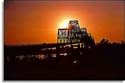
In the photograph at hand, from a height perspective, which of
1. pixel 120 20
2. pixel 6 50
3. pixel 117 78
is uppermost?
pixel 120 20

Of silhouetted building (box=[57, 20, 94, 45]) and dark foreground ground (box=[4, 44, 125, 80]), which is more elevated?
silhouetted building (box=[57, 20, 94, 45])

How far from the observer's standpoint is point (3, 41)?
338cm

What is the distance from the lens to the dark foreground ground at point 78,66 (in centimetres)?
338

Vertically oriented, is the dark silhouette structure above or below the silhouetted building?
below

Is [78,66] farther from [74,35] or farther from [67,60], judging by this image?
[74,35]

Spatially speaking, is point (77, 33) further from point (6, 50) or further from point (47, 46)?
point (6, 50)

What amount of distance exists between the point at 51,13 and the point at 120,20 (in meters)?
0.50

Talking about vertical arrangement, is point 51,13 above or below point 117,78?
above

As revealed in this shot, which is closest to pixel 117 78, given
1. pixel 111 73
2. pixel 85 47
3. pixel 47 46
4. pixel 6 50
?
pixel 111 73

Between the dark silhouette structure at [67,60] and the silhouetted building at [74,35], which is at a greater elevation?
the silhouetted building at [74,35]

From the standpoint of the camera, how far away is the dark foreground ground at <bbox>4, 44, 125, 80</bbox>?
338 cm

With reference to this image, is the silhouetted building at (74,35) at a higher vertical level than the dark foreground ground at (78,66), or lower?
higher

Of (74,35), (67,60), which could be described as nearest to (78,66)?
(67,60)

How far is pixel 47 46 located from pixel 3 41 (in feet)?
1.04
